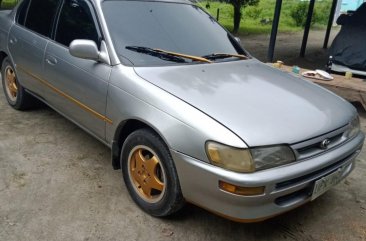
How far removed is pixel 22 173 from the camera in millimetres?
3383

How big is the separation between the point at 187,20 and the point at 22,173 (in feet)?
6.72

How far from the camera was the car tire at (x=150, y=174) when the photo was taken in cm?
258

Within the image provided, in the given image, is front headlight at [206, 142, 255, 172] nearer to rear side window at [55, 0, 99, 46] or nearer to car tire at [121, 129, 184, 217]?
car tire at [121, 129, 184, 217]

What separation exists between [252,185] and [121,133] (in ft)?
4.14

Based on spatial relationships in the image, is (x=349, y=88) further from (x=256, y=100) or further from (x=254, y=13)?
(x=254, y=13)

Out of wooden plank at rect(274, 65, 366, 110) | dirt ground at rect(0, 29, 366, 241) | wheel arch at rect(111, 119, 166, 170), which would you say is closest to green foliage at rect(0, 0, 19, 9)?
dirt ground at rect(0, 29, 366, 241)

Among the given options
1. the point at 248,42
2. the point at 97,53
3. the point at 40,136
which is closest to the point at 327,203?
the point at 97,53

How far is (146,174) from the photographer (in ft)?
9.30

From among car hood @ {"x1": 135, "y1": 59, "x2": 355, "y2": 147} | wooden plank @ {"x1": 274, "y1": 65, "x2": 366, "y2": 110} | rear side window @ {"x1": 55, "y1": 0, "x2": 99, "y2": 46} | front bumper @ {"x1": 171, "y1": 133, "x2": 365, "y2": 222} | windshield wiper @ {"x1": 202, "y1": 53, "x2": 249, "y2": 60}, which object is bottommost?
wooden plank @ {"x1": 274, "y1": 65, "x2": 366, "y2": 110}

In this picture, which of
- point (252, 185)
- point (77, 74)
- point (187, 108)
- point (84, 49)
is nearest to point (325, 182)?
point (252, 185)

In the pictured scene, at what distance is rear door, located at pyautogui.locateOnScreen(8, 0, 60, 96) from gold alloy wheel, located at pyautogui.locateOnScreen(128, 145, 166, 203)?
1.65 meters

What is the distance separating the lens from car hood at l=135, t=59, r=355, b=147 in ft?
7.79

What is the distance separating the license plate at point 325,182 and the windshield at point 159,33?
140 cm

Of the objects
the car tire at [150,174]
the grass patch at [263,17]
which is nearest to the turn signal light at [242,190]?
the car tire at [150,174]
